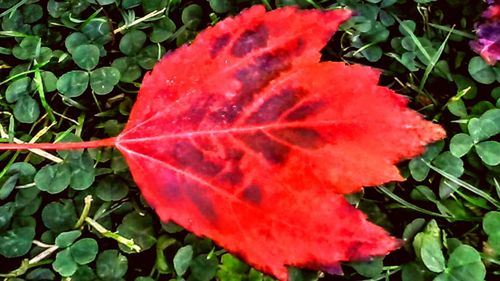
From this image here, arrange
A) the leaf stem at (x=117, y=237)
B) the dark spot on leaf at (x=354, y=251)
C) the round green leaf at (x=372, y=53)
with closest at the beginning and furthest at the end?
the dark spot on leaf at (x=354, y=251) < the leaf stem at (x=117, y=237) < the round green leaf at (x=372, y=53)

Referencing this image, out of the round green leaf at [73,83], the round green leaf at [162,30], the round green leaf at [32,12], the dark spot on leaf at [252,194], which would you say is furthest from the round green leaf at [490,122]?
the round green leaf at [32,12]

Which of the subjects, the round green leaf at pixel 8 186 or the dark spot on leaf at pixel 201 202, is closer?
the dark spot on leaf at pixel 201 202

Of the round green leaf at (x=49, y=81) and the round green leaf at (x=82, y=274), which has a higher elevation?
the round green leaf at (x=49, y=81)

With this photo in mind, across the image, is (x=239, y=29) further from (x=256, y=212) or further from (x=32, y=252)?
(x=32, y=252)

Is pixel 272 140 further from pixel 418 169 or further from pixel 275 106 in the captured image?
pixel 418 169

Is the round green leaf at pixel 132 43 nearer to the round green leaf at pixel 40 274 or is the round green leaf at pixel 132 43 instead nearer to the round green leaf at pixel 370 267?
the round green leaf at pixel 40 274

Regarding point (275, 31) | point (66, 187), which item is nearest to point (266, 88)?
point (275, 31)

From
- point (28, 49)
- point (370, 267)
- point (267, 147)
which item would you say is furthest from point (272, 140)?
point (28, 49)
